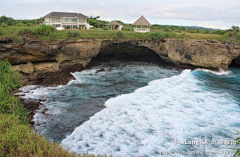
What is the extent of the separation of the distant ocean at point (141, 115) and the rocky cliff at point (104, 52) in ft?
10.6

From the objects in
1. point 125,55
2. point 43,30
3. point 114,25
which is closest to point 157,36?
point 125,55

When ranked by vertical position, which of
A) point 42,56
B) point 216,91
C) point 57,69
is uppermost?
point 42,56

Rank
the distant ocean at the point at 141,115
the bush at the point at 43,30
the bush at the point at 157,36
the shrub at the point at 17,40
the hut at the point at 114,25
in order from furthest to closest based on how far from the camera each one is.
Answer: the hut at the point at 114,25 < the bush at the point at 157,36 < the bush at the point at 43,30 < the shrub at the point at 17,40 < the distant ocean at the point at 141,115

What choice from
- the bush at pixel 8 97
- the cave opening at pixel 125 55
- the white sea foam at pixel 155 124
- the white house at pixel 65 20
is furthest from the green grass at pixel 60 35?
the white sea foam at pixel 155 124

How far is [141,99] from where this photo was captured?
1712 centimetres

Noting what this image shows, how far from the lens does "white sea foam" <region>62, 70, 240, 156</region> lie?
10484 mm

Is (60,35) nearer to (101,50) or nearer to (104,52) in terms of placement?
(101,50)

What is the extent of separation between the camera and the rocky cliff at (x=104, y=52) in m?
21.3

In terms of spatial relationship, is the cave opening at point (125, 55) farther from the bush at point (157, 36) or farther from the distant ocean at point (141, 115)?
the distant ocean at point (141, 115)

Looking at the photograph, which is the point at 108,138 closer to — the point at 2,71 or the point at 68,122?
the point at 68,122

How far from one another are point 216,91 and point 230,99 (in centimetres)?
215

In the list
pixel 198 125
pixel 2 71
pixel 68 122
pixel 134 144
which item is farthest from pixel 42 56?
pixel 198 125

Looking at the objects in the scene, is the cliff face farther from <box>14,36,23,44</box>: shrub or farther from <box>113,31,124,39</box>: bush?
<box>113,31,124,39</box>: bush

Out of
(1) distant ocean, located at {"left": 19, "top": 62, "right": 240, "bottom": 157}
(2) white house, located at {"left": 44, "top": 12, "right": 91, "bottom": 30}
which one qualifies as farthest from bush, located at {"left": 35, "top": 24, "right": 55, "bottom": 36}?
(2) white house, located at {"left": 44, "top": 12, "right": 91, "bottom": 30}
